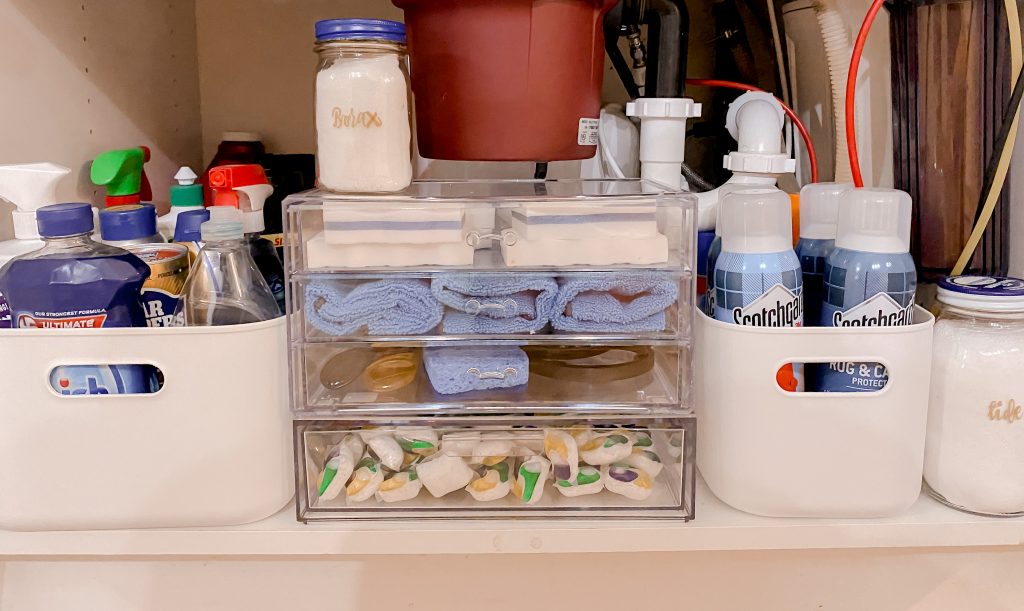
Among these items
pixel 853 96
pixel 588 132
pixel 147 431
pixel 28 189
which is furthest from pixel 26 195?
pixel 853 96

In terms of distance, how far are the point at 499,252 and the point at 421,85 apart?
0.20 metres

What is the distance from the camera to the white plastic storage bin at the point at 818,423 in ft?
1.71

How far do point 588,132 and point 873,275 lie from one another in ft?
0.89

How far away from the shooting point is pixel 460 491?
58 cm

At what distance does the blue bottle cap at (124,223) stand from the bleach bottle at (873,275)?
1.85ft

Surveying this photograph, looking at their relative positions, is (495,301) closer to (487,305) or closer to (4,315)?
(487,305)

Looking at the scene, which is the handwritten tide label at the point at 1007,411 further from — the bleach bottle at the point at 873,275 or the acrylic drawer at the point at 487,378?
the acrylic drawer at the point at 487,378

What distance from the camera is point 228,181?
0.66 meters

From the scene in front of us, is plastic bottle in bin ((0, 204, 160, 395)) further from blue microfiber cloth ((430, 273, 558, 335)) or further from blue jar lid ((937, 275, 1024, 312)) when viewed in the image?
blue jar lid ((937, 275, 1024, 312))

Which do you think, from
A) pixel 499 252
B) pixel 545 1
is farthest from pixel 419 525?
pixel 545 1

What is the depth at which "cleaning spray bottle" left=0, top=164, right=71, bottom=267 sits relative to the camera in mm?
579

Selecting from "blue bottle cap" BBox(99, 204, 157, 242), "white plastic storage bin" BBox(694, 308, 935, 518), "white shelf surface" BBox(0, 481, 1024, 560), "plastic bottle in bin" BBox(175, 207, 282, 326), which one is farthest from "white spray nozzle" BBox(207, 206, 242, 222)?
"white plastic storage bin" BBox(694, 308, 935, 518)

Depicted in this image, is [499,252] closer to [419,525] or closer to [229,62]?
[419,525]

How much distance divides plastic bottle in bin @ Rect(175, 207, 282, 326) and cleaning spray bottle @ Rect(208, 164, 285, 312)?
0.08m
